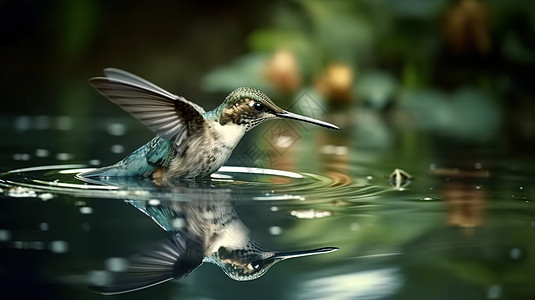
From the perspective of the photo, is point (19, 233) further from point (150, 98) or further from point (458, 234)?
point (458, 234)

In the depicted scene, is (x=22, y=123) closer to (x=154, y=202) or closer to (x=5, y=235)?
(x=154, y=202)

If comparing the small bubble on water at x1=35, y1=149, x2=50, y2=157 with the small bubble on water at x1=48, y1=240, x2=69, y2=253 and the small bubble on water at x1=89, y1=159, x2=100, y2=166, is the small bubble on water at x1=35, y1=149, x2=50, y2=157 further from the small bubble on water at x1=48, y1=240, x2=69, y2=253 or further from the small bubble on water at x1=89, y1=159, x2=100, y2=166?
the small bubble on water at x1=48, y1=240, x2=69, y2=253

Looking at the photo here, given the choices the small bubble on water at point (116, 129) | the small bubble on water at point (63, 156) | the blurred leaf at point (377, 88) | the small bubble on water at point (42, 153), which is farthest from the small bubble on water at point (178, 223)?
the blurred leaf at point (377, 88)

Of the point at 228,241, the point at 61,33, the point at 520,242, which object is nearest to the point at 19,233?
the point at 228,241

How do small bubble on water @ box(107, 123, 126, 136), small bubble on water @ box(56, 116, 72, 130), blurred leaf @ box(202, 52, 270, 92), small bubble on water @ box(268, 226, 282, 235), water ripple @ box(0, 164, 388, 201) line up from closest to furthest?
small bubble on water @ box(268, 226, 282, 235) → water ripple @ box(0, 164, 388, 201) → small bubble on water @ box(107, 123, 126, 136) → small bubble on water @ box(56, 116, 72, 130) → blurred leaf @ box(202, 52, 270, 92)

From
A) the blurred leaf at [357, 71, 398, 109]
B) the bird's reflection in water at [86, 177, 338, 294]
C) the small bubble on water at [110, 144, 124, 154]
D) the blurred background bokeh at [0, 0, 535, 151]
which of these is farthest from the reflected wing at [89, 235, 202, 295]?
the blurred leaf at [357, 71, 398, 109]
